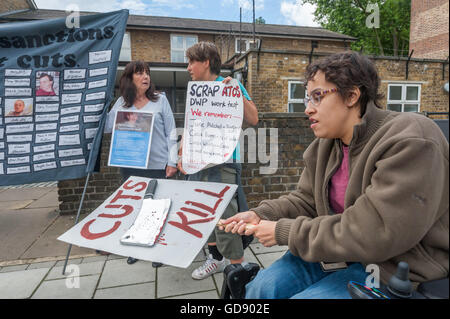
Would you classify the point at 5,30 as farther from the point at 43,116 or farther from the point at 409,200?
the point at 409,200

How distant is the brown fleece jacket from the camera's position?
2.78 ft

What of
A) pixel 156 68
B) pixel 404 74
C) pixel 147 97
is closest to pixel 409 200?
pixel 147 97

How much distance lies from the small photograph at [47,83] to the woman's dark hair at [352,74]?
2258mm

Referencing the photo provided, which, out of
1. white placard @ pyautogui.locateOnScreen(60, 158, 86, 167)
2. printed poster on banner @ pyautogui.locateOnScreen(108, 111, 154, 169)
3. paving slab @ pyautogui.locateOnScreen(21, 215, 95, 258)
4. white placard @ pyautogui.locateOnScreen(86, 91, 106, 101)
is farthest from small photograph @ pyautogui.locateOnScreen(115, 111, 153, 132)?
paving slab @ pyautogui.locateOnScreen(21, 215, 95, 258)

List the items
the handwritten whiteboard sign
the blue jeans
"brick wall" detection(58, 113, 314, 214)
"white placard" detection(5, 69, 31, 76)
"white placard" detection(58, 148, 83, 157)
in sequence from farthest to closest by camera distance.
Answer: "brick wall" detection(58, 113, 314, 214), "white placard" detection(58, 148, 83, 157), "white placard" detection(5, 69, 31, 76), the handwritten whiteboard sign, the blue jeans

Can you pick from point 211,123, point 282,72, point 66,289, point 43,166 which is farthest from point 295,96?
point 66,289

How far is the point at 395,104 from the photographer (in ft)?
37.8

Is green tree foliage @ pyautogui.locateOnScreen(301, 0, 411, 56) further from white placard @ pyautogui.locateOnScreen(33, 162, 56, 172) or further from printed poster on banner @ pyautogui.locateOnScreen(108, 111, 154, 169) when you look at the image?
white placard @ pyautogui.locateOnScreen(33, 162, 56, 172)

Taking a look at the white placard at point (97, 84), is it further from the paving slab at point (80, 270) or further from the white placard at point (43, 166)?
the paving slab at point (80, 270)

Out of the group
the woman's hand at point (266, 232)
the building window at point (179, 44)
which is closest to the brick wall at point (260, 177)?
the woman's hand at point (266, 232)

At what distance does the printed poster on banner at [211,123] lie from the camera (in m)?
2.06

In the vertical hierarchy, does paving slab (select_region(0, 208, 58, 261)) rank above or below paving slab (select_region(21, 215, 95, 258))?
below

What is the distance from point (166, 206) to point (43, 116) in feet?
5.63

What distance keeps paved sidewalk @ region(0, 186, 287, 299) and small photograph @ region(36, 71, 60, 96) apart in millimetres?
1584
